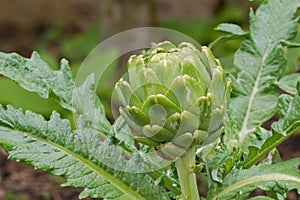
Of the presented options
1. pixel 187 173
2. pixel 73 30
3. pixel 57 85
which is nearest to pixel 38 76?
pixel 57 85

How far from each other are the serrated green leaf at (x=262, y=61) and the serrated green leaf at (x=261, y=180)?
10.6 inches

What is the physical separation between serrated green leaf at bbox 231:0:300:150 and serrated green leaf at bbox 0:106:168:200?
1.17ft

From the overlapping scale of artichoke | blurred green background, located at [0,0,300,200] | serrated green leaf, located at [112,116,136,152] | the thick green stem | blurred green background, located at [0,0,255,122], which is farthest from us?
blurred green background, located at [0,0,255,122]

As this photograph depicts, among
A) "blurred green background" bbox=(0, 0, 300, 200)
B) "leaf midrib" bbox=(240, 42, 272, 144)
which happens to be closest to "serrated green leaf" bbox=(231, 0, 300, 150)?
"leaf midrib" bbox=(240, 42, 272, 144)

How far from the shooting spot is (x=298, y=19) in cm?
154

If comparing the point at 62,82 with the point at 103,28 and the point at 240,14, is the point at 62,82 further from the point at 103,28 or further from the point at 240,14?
the point at 240,14

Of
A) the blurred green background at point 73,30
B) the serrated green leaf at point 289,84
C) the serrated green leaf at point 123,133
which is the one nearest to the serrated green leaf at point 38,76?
the serrated green leaf at point 123,133

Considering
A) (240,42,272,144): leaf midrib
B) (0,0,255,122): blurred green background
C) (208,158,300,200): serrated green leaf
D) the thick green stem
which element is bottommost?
(208,158,300,200): serrated green leaf

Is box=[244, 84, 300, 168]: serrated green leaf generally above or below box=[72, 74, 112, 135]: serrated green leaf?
below

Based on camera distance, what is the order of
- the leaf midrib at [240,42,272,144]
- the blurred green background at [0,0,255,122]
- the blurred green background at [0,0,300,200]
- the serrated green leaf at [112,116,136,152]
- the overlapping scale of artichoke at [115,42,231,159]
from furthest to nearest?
the blurred green background at [0,0,255,122] → the blurred green background at [0,0,300,200] → the leaf midrib at [240,42,272,144] → the serrated green leaf at [112,116,136,152] → the overlapping scale of artichoke at [115,42,231,159]

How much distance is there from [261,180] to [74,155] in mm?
342

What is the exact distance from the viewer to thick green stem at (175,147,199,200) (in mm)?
1184

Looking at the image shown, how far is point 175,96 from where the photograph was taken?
1050mm

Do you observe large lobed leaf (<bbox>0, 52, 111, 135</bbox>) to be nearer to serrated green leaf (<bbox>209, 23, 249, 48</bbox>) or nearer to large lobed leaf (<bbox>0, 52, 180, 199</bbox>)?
large lobed leaf (<bbox>0, 52, 180, 199</bbox>)
